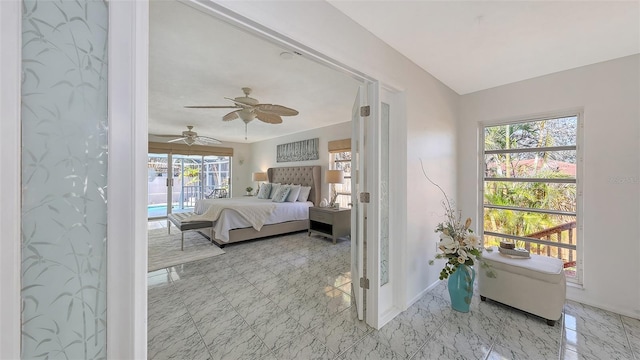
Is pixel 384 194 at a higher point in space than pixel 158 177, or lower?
lower

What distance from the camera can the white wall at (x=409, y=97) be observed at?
1.32 meters

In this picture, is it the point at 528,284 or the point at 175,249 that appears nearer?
the point at 528,284

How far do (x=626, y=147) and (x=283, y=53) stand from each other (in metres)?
3.25

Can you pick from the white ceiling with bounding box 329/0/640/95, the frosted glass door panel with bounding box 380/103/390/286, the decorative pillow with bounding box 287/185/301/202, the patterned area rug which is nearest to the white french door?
the frosted glass door panel with bounding box 380/103/390/286

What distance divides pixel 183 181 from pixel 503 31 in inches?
321

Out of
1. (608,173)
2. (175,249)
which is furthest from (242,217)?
(608,173)

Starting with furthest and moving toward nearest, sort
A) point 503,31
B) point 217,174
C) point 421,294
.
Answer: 1. point 217,174
2. point 421,294
3. point 503,31

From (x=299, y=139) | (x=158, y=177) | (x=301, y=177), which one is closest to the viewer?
(x=301, y=177)

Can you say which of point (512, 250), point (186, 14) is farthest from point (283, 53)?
point (512, 250)

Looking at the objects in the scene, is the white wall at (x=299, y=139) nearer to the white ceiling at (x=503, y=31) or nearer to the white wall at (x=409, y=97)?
the white wall at (x=409, y=97)

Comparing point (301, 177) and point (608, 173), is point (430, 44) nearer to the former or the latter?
point (608, 173)

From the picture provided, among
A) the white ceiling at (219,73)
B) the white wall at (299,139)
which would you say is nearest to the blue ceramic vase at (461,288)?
the white ceiling at (219,73)

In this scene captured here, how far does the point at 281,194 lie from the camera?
5.35m

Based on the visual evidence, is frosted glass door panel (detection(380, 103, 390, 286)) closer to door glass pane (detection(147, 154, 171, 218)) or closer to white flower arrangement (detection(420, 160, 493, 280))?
white flower arrangement (detection(420, 160, 493, 280))
